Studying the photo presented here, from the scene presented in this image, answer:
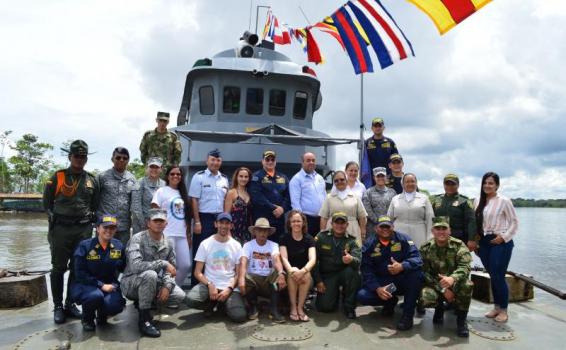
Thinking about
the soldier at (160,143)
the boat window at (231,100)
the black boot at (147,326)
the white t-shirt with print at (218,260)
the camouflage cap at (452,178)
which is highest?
the boat window at (231,100)

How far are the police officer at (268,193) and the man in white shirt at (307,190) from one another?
7.0 inches

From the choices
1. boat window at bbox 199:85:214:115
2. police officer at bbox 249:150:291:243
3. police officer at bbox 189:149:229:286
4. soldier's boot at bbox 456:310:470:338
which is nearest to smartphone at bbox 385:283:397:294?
soldier's boot at bbox 456:310:470:338

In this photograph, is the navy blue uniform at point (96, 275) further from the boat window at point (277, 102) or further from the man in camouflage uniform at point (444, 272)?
the boat window at point (277, 102)

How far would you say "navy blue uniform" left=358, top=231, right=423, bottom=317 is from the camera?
4469mm

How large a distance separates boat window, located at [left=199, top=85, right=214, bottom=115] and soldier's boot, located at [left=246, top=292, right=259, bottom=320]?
653cm

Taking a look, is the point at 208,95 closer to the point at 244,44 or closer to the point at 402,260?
the point at 244,44

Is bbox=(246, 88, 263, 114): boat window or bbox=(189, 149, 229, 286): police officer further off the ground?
bbox=(246, 88, 263, 114): boat window

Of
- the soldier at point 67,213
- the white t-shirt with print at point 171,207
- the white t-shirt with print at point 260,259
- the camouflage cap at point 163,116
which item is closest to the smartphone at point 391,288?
the white t-shirt with print at point 260,259

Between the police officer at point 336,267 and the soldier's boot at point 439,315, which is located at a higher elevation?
the police officer at point 336,267

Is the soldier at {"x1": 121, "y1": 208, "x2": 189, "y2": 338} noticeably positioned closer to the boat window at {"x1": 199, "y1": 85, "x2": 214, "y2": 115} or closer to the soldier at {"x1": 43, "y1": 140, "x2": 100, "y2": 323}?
the soldier at {"x1": 43, "y1": 140, "x2": 100, "y2": 323}

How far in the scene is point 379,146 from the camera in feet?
21.6

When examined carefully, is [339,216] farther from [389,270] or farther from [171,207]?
[171,207]

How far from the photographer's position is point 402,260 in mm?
4691

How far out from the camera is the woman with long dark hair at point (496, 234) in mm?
4684
